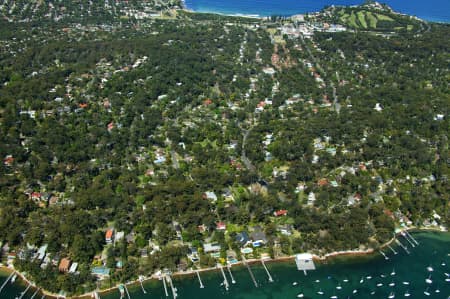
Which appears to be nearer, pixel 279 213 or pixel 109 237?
pixel 109 237

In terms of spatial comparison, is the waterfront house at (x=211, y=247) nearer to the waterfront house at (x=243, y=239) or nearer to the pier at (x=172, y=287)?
the waterfront house at (x=243, y=239)

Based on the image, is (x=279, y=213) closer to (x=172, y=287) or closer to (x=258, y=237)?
(x=258, y=237)

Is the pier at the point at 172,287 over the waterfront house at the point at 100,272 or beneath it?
beneath

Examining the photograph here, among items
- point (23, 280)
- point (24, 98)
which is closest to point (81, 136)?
point (24, 98)

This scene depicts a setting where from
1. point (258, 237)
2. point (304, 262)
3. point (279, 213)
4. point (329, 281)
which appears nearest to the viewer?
point (329, 281)

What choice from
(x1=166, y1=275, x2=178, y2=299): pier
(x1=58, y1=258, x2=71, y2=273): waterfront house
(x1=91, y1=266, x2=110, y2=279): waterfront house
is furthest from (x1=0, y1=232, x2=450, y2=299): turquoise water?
(x1=58, y1=258, x2=71, y2=273): waterfront house

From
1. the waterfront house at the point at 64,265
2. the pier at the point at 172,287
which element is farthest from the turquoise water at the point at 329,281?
the waterfront house at the point at 64,265

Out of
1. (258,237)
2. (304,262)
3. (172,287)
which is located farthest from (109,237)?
(304,262)

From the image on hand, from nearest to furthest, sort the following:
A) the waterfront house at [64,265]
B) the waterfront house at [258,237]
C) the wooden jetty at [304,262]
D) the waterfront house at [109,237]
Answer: the waterfront house at [64,265]
the wooden jetty at [304,262]
the waterfront house at [109,237]
the waterfront house at [258,237]

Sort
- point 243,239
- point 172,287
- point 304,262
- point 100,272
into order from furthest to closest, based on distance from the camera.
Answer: point 243,239 < point 304,262 < point 100,272 < point 172,287
